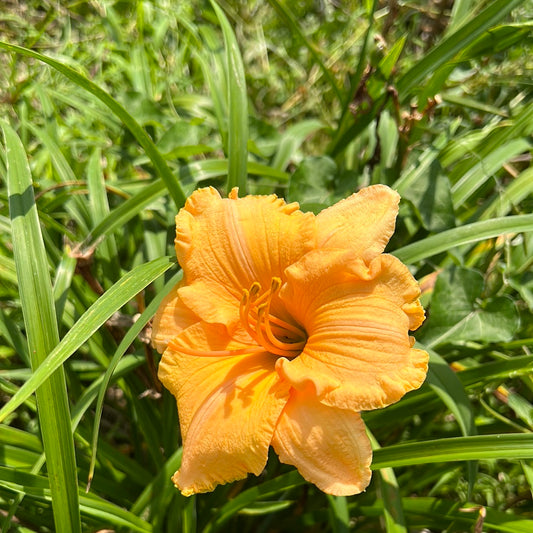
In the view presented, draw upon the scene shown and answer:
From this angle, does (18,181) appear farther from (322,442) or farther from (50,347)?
(322,442)

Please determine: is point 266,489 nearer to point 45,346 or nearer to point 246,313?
point 246,313

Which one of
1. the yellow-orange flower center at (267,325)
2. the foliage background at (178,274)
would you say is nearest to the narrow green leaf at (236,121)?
the foliage background at (178,274)

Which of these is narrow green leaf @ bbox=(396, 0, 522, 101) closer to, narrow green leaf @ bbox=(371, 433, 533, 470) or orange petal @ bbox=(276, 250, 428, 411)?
orange petal @ bbox=(276, 250, 428, 411)

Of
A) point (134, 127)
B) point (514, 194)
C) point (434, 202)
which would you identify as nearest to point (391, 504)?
point (434, 202)

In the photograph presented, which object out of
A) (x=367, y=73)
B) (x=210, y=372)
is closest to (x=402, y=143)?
(x=367, y=73)

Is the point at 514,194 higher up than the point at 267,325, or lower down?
higher up

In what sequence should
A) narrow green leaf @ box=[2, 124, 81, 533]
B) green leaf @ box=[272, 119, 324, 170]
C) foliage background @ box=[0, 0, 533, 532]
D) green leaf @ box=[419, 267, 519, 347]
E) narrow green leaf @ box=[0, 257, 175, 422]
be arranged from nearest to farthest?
narrow green leaf @ box=[0, 257, 175, 422], narrow green leaf @ box=[2, 124, 81, 533], foliage background @ box=[0, 0, 533, 532], green leaf @ box=[419, 267, 519, 347], green leaf @ box=[272, 119, 324, 170]

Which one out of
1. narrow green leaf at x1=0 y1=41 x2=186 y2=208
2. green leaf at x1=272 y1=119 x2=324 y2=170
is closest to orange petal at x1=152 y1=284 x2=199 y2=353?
narrow green leaf at x1=0 y1=41 x2=186 y2=208
